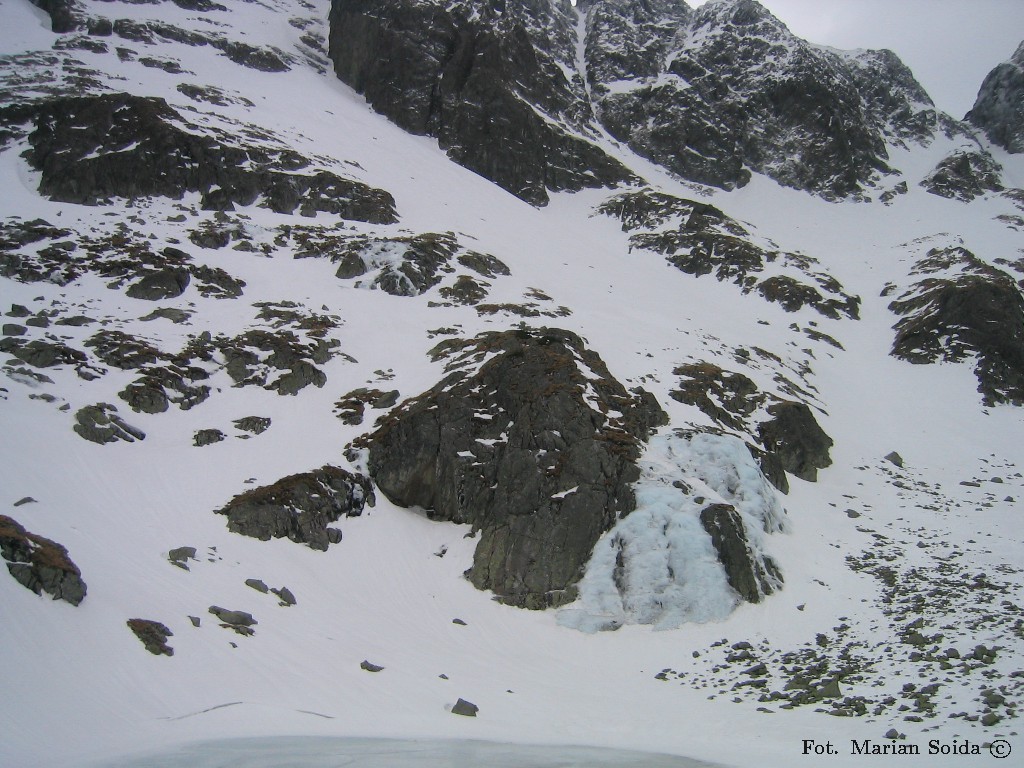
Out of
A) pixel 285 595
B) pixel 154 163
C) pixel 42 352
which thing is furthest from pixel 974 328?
pixel 154 163

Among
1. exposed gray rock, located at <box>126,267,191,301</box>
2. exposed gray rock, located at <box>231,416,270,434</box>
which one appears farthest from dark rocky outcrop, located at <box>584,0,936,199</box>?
exposed gray rock, located at <box>231,416,270,434</box>

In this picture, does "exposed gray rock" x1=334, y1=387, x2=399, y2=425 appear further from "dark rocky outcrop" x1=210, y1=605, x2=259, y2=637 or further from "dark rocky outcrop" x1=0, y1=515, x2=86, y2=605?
"dark rocky outcrop" x1=0, y1=515, x2=86, y2=605

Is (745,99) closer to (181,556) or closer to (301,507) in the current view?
(301,507)

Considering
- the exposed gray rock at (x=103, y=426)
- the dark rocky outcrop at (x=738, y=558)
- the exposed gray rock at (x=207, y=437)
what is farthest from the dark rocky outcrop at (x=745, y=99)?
the exposed gray rock at (x=103, y=426)

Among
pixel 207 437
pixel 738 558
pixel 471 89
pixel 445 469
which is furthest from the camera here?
pixel 471 89

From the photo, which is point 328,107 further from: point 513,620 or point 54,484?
point 513,620
